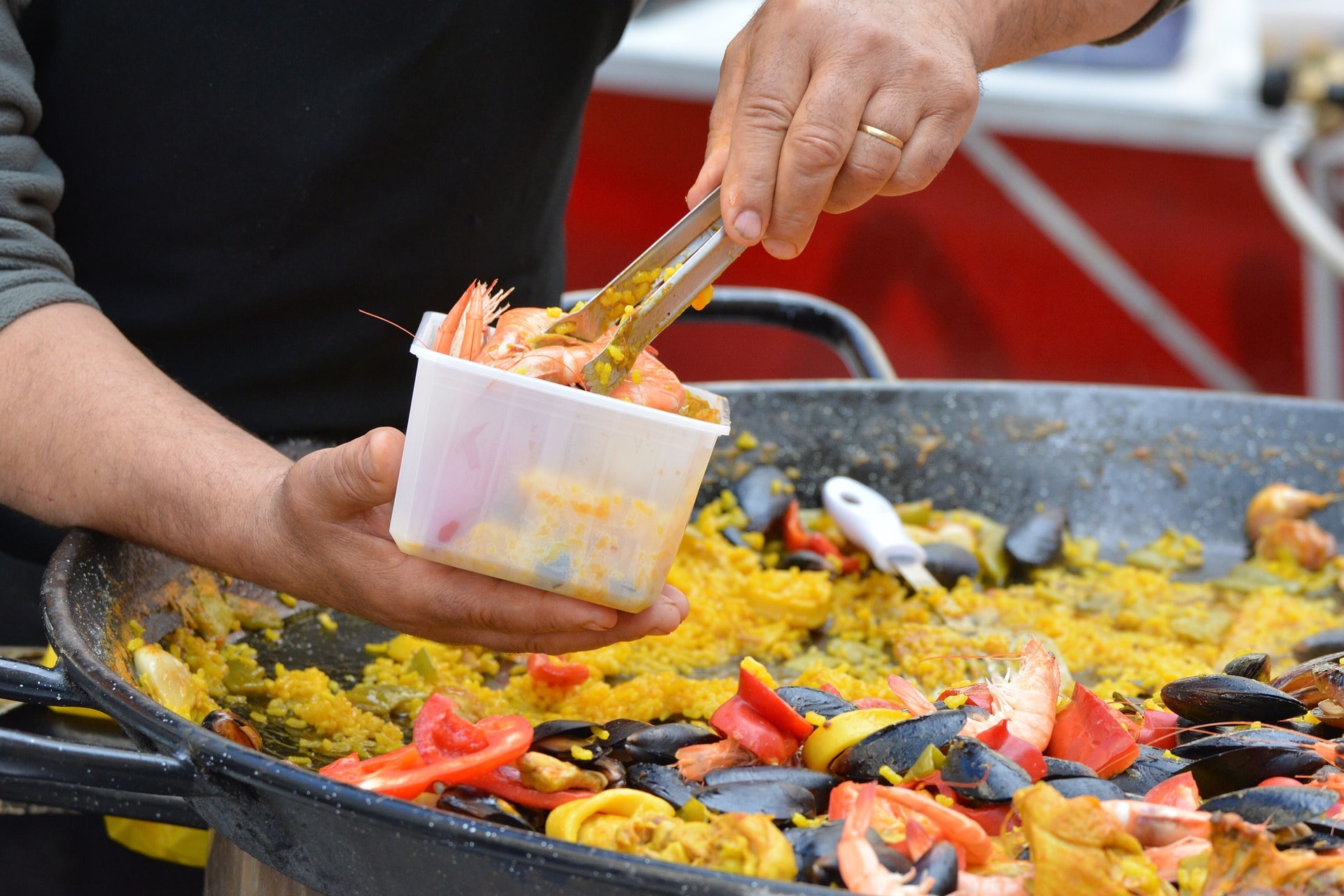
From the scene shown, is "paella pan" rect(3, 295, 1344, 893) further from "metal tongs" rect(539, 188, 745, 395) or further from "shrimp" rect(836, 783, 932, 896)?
"metal tongs" rect(539, 188, 745, 395)

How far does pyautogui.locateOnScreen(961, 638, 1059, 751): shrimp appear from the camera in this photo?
1.16 metres

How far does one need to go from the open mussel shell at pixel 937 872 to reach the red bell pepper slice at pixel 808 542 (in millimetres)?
1025

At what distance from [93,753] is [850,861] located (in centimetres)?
60

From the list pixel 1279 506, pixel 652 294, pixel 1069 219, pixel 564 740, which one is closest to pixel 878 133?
pixel 652 294

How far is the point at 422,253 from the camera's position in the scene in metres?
1.87

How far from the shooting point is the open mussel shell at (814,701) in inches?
47.9

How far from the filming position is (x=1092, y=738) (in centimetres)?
116

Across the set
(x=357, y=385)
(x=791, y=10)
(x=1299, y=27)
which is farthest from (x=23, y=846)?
(x=1299, y=27)

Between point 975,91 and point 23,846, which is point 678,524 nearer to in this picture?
point 975,91

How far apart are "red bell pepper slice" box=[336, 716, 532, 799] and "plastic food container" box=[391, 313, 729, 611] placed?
0.50 feet

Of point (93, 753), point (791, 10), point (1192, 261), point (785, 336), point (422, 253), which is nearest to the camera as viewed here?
point (93, 753)

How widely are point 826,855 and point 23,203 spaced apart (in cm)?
119

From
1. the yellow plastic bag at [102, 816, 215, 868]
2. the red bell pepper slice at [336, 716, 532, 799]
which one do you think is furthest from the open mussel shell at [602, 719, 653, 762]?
the yellow plastic bag at [102, 816, 215, 868]

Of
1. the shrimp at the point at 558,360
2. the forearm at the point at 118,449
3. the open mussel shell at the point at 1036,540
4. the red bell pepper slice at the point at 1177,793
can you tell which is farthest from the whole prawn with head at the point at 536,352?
the open mussel shell at the point at 1036,540
